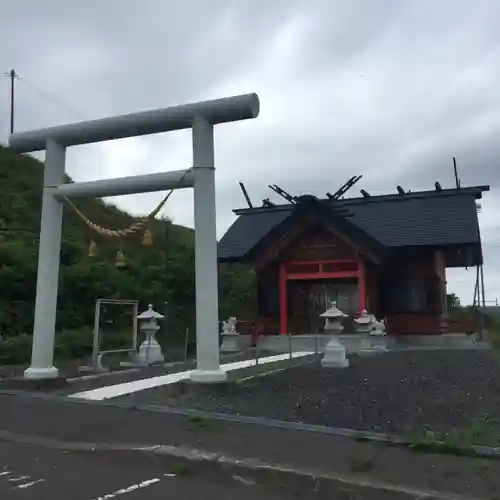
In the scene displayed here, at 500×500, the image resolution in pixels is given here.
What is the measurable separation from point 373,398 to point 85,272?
12717mm

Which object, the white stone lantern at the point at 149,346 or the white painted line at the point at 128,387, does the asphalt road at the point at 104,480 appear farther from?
the white stone lantern at the point at 149,346

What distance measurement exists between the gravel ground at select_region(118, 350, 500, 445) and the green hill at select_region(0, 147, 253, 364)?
3.12 meters

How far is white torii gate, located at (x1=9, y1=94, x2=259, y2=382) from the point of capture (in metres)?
9.12

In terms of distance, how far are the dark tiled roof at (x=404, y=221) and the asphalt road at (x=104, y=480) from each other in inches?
606

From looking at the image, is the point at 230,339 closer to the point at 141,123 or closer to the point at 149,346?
the point at 149,346

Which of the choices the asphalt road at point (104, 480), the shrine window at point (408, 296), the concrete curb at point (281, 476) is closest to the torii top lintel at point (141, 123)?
the concrete curb at point (281, 476)

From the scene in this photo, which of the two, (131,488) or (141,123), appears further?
(141,123)

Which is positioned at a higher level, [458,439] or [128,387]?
[128,387]

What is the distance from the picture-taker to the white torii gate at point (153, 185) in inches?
359

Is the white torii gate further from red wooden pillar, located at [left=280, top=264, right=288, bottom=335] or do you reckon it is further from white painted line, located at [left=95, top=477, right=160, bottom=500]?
red wooden pillar, located at [left=280, top=264, right=288, bottom=335]

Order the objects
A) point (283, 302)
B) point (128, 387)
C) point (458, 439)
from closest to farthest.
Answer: point (458, 439) → point (128, 387) → point (283, 302)

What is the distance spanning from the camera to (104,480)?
534 centimetres

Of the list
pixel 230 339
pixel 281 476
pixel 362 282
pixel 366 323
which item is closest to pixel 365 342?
pixel 366 323

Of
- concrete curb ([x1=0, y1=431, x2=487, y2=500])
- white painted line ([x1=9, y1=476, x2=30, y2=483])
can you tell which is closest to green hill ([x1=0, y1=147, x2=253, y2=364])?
concrete curb ([x1=0, y1=431, x2=487, y2=500])
